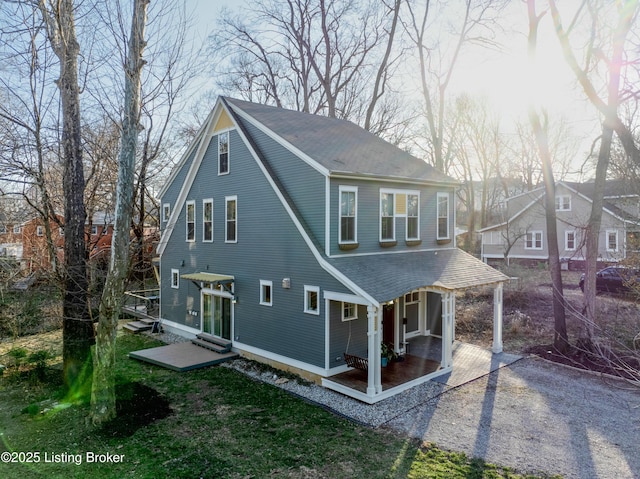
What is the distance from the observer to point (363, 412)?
9398 millimetres

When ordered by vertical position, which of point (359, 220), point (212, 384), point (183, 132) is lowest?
point (212, 384)

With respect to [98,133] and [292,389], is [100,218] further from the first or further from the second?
[292,389]

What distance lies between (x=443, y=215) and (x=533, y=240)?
23611 mm

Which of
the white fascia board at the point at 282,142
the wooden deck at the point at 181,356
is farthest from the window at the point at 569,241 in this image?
the wooden deck at the point at 181,356

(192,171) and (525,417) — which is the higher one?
(192,171)

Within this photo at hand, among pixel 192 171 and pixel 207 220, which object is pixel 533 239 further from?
pixel 192 171

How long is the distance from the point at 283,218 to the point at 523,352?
8.93 meters

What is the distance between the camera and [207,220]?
15.5 metres

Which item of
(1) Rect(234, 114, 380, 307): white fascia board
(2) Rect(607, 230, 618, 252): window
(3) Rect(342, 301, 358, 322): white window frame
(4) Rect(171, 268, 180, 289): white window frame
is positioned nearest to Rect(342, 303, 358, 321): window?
(3) Rect(342, 301, 358, 322): white window frame

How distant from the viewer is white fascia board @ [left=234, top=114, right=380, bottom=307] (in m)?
9.99

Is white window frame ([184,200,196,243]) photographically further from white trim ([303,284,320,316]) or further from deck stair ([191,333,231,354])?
white trim ([303,284,320,316])

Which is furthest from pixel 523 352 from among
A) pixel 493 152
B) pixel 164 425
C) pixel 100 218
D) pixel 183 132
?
pixel 100 218

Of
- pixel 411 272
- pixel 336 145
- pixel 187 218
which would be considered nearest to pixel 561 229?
pixel 336 145

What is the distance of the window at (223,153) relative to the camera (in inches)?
567
